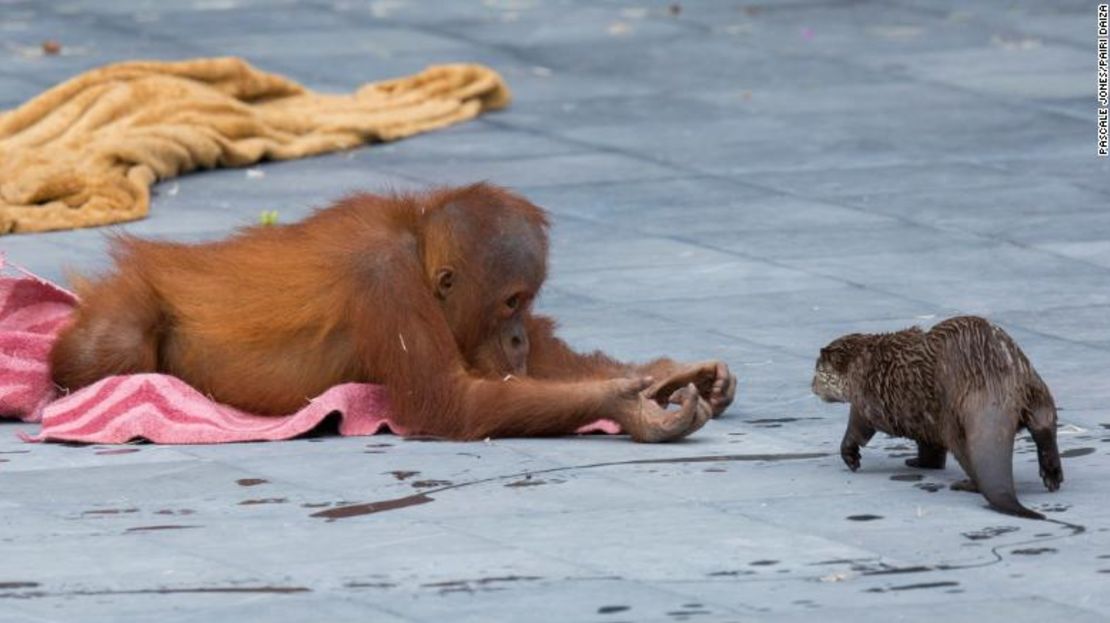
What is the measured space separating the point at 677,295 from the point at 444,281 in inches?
92.0

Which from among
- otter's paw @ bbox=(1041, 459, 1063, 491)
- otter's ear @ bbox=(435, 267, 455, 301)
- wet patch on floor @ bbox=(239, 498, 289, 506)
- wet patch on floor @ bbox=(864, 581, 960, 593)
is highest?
otter's ear @ bbox=(435, 267, 455, 301)

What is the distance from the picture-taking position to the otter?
21.0 feet

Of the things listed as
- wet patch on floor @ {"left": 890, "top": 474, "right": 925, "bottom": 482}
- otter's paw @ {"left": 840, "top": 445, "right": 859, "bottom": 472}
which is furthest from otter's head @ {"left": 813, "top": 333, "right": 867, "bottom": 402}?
wet patch on floor @ {"left": 890, "top": 474, "right": 925, "bottom": 482}

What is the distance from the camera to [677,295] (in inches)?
377

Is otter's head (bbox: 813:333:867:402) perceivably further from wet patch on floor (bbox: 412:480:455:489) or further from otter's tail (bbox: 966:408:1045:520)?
wet patch on floor (bbox: 412:480:455:489)

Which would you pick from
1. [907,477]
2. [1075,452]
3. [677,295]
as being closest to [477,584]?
[907,477]

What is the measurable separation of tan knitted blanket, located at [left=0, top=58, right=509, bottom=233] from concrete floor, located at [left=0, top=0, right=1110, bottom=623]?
0.18 metres

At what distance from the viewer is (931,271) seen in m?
9.97

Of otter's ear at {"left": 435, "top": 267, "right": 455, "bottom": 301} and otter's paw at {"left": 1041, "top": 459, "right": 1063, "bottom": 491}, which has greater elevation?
otter's ear at {"left": 435, "top": 267, "right": 455, "bottom": 301}

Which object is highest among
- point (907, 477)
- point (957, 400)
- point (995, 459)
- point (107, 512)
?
point (957, 400)

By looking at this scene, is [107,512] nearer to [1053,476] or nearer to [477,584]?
[477,584]

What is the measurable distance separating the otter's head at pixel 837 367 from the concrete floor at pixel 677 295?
0.66ft

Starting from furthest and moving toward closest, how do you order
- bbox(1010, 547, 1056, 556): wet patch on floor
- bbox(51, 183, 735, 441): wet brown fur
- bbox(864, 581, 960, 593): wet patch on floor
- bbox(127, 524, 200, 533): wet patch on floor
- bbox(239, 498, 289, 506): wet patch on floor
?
bbox(51, 183, 735, 441): wet brown fur, bbox(239, 498, 289, 506): wet patch on floor, bbox(127, 524, 200, 533): wet patch on floor, bbox(1010, 547, 1056, 556): wet patch on floor, bbox(864, 581, 960, 593): wet patch on floor

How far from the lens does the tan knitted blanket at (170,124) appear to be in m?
11.2
